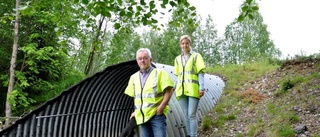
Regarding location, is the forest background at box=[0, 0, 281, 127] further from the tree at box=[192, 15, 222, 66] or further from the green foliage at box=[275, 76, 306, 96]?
the green foliage at box=[275, 76, 306, 96]

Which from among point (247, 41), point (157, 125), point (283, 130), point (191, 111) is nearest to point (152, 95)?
point (157, 125)

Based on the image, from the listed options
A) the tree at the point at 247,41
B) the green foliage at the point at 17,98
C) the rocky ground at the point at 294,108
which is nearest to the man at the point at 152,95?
the rocky ground at the point at 294,108

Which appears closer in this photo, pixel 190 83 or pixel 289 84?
pixel 190 83

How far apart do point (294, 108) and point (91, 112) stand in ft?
16.4

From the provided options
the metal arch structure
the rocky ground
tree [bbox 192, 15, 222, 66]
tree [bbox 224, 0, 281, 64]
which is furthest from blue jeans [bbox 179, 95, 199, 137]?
tree [bbox 192, 15, 222, 66]

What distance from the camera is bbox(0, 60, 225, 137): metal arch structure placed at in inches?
243

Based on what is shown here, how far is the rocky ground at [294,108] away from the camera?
6672 millimetres

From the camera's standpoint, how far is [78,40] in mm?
21438

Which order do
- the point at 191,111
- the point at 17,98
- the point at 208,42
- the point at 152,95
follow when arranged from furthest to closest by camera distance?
the point at 208,42, the point at 17,98, the point at 191,111, the point at 152,95

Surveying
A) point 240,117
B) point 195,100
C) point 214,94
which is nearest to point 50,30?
point 214,94

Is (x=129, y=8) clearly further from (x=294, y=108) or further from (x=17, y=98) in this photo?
(x=17, y=98)

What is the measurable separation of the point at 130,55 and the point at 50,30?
3424 centimetres

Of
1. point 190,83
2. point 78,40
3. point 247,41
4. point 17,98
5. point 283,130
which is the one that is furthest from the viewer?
point 247,41

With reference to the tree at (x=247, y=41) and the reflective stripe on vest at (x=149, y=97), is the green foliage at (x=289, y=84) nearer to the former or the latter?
the reflective stripe on vest at (x=149, y=97)
